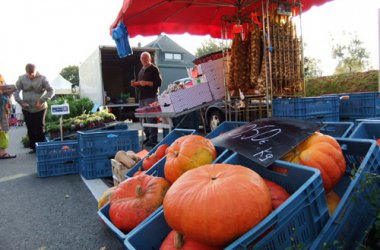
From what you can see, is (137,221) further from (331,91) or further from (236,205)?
(331,91)

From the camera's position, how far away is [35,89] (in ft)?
25.4

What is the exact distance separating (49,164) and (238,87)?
11.6 ft

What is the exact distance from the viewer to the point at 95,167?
5.22 meters

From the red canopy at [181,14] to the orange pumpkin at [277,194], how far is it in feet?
12.9

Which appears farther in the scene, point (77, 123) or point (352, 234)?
point (77, 123)

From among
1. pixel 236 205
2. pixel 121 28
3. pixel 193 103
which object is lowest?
pixel 236 205

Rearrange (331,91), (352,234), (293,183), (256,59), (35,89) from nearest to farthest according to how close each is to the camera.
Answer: (352,234), (293,183), (256,59), (35,89), (331,91)

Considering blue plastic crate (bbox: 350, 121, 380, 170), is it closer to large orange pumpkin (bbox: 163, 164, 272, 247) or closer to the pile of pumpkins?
the pile of pumpkins

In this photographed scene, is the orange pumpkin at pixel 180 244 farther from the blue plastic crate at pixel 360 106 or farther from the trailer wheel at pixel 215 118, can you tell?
the trailer wheel at pixel 215 118

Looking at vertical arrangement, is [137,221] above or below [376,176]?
below

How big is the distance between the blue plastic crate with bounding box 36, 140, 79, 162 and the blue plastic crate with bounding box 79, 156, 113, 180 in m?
0.58

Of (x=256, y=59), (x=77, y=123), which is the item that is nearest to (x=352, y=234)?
(x=256, y=59)

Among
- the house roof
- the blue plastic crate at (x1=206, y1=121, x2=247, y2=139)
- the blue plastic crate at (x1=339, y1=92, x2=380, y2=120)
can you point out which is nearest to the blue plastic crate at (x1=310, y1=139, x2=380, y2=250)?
the blue plastic crate at (x1=206, y1=121, x2=247, y2=139)

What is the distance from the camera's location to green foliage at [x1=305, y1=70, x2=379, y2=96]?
1460 centimetres
